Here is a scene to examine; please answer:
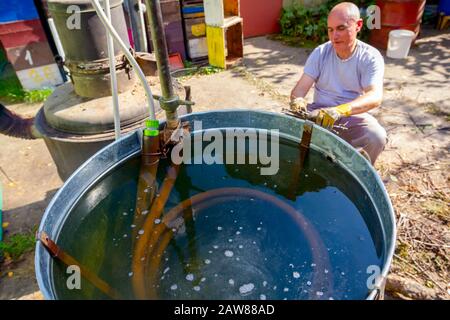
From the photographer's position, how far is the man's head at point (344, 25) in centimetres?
262

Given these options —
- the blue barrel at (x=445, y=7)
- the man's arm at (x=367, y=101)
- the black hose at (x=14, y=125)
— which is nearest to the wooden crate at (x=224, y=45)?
the man's arm at (x=367, y=101)

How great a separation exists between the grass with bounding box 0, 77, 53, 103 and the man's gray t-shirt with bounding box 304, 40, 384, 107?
13.7 ft

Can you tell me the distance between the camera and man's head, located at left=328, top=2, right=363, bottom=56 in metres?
2.62

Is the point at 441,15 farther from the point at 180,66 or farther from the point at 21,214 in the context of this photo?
the point at 21,214

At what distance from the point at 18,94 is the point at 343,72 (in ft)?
16.0

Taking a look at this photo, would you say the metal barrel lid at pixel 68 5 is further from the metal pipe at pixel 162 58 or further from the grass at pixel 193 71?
the grass at pixel 193 71

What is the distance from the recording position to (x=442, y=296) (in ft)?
7.34

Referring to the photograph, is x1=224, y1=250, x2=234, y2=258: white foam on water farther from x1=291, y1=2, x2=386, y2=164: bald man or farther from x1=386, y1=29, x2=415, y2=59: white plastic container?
x1=386, y1=29, x2=415, y2=59: white plastic container

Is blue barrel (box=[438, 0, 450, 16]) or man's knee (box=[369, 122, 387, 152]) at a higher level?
blue barrel (box=[438, 0, 450, 16])

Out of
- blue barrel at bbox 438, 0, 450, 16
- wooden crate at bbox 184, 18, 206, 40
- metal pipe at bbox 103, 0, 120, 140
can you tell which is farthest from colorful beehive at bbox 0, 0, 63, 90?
blue barrel at bbox 438, 0, 450, 16

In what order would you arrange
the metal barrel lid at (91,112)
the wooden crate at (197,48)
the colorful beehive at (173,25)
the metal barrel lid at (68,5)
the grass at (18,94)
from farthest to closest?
the wooden crate at (197,48), the colorful beehive at (173,25), the grass at (18,94), the metal barrel lid at (91,112), the metal barrel lid at (68,5)

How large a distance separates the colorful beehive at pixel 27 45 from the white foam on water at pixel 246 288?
5.02 metres

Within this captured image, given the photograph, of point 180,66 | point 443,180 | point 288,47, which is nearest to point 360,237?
point 443,180

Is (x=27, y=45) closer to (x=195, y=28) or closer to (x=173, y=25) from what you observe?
(x=173, y=25)
